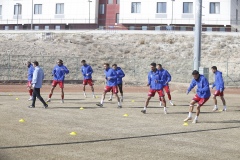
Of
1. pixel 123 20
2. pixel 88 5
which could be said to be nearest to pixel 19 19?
pixel 88 5

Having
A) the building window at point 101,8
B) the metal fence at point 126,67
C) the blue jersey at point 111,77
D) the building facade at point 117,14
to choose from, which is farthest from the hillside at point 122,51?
the blue jersey at point 111,77

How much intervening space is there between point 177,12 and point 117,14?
34.5ft

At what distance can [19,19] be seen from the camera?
71000 mm

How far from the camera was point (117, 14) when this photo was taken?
227 ft

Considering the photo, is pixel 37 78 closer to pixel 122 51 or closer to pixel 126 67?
pixel 126 67

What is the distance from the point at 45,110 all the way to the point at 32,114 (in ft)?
4.99

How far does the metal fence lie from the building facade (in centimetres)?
1320

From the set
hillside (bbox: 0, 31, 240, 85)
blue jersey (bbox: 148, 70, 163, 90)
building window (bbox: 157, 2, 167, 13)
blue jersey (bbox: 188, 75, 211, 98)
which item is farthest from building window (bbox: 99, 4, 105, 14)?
blue jersey (bbox: 188, 75, 211, 98)

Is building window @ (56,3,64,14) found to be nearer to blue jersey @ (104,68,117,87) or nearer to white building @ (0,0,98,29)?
white building @ (0,0,98,29)

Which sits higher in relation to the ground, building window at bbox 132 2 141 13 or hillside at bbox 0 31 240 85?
building window at bbox 132 2 141 13

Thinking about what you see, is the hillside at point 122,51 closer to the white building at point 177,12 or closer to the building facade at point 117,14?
the white building at point 177,12

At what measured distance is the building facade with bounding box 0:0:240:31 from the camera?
205 feet

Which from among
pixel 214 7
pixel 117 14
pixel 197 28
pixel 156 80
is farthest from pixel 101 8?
pixel 156 80

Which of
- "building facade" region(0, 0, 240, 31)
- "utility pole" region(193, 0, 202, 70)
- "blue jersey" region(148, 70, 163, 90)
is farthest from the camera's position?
"building facade" region(0, 0, 240, 31)
